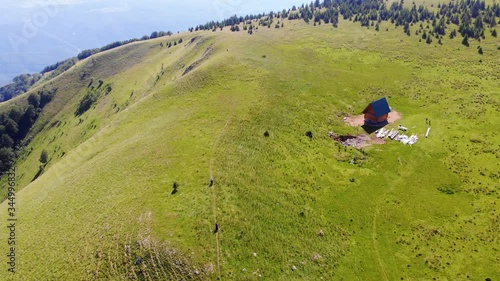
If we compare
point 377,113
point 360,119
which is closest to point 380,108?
point 377,113

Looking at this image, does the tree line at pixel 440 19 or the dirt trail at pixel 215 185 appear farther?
the tree line at pixel 440 19

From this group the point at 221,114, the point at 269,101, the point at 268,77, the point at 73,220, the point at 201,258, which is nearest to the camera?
the point at 201,258

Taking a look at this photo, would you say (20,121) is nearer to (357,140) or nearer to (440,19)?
(357,140)

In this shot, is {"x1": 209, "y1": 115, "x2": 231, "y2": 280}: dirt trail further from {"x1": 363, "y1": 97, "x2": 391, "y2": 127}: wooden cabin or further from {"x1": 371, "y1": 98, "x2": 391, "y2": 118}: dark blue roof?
{"x1": 371, "y1": 98, "x2": 391, "y2": 118}: dark blue roof

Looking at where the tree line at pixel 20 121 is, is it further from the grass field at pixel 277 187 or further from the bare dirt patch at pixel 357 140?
the bare dirt patch at pixel 357 140

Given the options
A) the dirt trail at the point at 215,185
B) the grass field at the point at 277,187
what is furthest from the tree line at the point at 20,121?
the dirt trail at the point at 215,185

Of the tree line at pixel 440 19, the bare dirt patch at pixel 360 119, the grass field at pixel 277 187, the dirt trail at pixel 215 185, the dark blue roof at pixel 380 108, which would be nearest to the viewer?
the dirt trail at pixel 215 185

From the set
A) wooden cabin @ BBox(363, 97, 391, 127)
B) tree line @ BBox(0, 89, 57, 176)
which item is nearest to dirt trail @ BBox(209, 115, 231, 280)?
wooden cabin @ BBox(363, 97, 391, 127)

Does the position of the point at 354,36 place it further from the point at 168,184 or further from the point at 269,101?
the point at 168,184

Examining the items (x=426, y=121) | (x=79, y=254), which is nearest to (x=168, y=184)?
(x=79, y=254)
